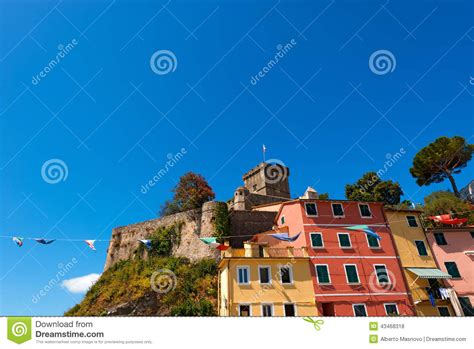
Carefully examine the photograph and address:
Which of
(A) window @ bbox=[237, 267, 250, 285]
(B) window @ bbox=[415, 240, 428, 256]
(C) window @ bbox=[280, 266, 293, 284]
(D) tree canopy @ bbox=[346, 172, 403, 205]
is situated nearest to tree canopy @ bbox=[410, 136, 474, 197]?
(D) tree canopy @ bbox=[346, 172, 403, 205]

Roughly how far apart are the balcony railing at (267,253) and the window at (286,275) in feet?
3.31

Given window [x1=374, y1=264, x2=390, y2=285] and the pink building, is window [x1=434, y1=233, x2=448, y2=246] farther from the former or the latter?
window [x1=374, y1=264, x2=390, y2=285]

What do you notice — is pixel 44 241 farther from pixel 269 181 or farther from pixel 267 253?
pixel 269 181

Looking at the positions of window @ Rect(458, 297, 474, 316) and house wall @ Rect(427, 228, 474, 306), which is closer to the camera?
window @ Rect(458, 297, 474, 316)

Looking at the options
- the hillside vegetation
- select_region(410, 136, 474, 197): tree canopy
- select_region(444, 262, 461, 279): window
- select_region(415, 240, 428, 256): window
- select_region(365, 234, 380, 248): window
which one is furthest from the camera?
select_region(410, 136, 474, 197): tree canopy

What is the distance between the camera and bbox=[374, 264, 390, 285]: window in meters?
23.5

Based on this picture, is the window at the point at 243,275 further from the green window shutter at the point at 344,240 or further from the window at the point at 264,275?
the green window shutter at the point at 344,240

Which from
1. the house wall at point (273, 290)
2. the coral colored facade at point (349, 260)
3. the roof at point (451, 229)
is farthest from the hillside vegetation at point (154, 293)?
the roof at point (451, 229)

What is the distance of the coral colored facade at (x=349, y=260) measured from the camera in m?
22.3

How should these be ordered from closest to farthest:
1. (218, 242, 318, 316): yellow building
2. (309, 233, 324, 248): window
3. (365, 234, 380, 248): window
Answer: (218, 242, 318, 316): yellow building < (309, 233, 324, 248): window < (365, 234, 380, 248): window

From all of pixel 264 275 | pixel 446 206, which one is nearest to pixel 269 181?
pixel 446 206

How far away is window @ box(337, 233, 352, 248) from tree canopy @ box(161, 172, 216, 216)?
1622cm

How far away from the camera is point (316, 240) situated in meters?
24.7
